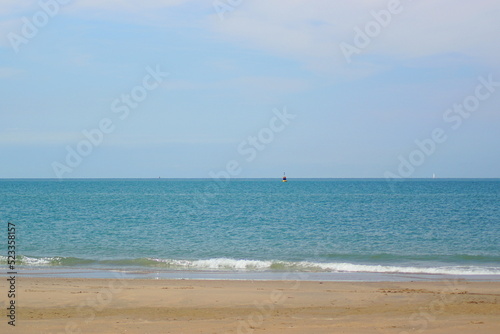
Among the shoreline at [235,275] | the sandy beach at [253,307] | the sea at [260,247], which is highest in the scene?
the sandy beach at [253,307]

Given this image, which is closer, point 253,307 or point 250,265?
point 253,307

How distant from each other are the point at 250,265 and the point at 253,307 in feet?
32.0

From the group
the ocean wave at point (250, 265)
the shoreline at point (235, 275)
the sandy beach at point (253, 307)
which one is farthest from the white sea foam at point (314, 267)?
the sandy beach at point (253, 307)

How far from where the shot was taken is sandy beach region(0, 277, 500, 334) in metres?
11.9

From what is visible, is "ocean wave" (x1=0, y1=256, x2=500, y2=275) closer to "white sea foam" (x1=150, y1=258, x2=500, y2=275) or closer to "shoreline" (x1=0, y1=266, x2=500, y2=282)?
"white sea foam" (x1=150, y1=258, x2=500, y2=275)

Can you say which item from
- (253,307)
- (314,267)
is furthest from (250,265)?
(253,307)

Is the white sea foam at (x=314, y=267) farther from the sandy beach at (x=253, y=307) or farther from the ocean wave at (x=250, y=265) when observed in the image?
the sandy beach at (x=253, y=307)

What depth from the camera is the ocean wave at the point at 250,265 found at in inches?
874

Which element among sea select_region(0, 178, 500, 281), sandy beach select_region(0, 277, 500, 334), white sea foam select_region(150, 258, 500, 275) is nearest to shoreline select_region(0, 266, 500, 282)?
sea select_region(0, 178, 500, 281)

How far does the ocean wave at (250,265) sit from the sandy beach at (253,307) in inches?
148

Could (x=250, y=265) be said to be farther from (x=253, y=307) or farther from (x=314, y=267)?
(x=253, y=307)

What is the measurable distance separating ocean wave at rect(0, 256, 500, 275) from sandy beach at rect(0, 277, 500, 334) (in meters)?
3.77

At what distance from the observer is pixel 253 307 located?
46.0ft

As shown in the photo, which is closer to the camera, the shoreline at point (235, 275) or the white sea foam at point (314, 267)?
the shoreline at point (235, 275)
